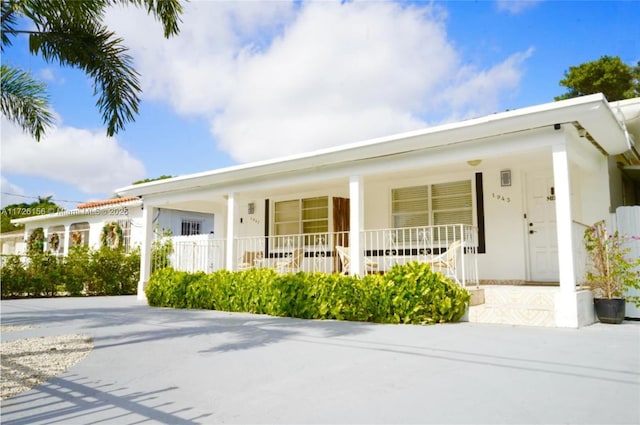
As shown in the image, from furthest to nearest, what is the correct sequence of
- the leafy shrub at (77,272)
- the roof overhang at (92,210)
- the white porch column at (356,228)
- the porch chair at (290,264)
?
1. the roof overhang at (92,210)
2. the leafy shrub at (77,272)
3. the porch chair at (290,264)
4. the white porch column at (356,228)

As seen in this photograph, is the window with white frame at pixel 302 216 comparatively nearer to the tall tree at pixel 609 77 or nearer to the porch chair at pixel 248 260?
the porch chair at pixel 248 260

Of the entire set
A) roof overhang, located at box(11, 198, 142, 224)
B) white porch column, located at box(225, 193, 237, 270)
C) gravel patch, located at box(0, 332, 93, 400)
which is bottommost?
gravel patch, located at box(0, 332, 93, 400)

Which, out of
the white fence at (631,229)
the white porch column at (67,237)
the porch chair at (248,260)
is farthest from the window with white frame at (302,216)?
the white porch column at (67,237)

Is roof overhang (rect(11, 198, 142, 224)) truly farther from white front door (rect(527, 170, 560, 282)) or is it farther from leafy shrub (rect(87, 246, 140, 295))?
white front door (rect(527, 170, 560, 282))

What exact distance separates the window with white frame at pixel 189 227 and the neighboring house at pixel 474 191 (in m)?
8.76

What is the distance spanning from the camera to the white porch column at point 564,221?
5.98 m

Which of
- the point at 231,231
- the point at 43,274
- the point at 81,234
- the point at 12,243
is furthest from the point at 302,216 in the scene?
the point at 12,243

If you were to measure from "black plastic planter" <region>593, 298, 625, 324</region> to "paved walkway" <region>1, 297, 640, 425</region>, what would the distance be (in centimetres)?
21

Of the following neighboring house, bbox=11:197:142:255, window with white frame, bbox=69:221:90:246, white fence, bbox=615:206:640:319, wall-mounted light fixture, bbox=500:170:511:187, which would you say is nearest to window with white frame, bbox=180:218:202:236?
neighboring house, bbox=11:197:142:255

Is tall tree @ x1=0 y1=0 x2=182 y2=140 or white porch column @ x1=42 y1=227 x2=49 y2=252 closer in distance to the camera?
tall tree @ x1=0 y1=0 x2=182 y2=140

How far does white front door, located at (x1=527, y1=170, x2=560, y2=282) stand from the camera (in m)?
8.63

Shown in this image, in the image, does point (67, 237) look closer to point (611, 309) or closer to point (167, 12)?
point (167, 12)

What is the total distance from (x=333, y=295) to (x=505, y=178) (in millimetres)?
4427

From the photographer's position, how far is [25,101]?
7.63m
